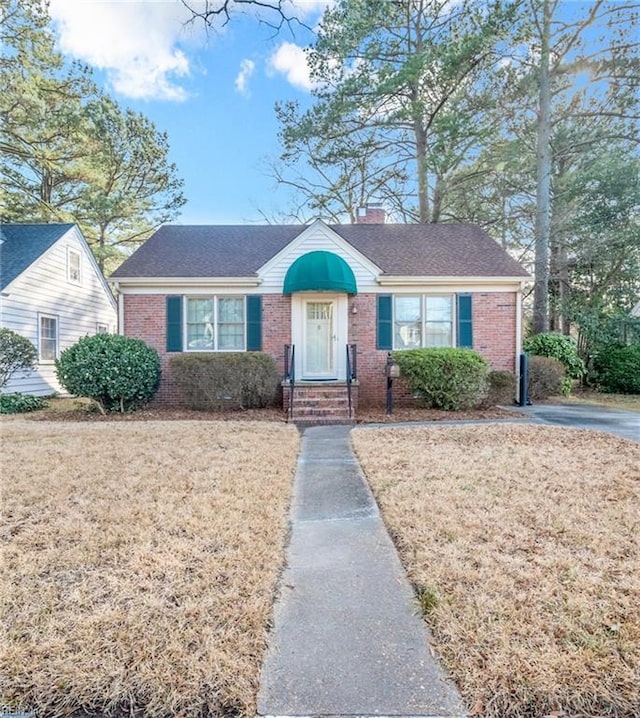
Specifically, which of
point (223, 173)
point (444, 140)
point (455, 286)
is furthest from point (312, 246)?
point (223, 173)

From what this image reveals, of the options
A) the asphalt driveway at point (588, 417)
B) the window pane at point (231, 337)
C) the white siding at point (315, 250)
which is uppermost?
the white siding at point (315, 250)

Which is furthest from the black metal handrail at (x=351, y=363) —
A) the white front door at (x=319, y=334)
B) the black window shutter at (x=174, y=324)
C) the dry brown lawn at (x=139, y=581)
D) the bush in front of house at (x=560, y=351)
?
the bush in front of house at (x=560, y=351)

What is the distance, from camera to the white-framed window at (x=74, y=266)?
15.8 meters

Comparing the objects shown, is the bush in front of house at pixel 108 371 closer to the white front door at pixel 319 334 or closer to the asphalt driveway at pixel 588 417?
the white front door at pixel 319 334

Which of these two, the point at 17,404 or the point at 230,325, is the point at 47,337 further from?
the point at 230,325

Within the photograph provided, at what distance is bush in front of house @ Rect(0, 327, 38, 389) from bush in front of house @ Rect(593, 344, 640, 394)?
19095 millimetres

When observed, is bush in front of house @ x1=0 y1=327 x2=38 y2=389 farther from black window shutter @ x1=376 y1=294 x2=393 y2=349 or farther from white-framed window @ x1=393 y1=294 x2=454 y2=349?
white-framed window @ x1=393 y1=294 x2=454 y2=349

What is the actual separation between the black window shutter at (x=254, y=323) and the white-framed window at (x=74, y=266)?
28.1ft

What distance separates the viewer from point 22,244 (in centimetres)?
1447

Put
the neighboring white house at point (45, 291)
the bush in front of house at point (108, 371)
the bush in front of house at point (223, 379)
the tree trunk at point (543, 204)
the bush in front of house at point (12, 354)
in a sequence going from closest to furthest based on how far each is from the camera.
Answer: the bush in front of house at point (108, 371) < the bush in front of house at point (223, 379) < the bush in front of house at point (12, 354) < the neighboring white house at point (45, 291) < the tree trunk at point (543, 204)

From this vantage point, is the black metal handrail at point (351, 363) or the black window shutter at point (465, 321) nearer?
the black metal handrail at point (351, 363)

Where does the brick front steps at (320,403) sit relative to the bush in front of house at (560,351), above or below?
below

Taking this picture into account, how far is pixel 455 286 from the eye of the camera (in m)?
12.1

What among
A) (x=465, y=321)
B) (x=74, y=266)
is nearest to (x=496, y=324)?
(x=465, y=321)
